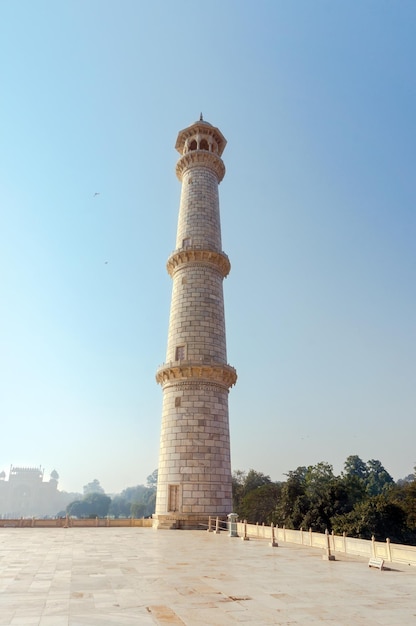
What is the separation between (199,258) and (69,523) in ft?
60.4

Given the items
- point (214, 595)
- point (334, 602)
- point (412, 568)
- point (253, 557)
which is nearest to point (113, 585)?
point (214, 595)

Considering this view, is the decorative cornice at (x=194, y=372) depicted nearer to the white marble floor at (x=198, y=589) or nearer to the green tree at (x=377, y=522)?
the white marble floor at (x=198, y=589)

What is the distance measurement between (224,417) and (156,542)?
A: 10.3 m

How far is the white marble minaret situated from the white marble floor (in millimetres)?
10507

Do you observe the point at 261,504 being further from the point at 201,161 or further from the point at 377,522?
the point at 201,161

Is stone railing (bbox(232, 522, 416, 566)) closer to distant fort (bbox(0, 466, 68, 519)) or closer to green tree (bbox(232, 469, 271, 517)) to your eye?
green tree (bbox(232, 469, 271, 517))

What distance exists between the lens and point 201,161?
33.8 m

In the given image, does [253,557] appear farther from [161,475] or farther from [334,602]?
[161,475]

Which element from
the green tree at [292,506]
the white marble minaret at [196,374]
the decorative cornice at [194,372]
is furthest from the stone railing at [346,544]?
the green tree at [292,506]

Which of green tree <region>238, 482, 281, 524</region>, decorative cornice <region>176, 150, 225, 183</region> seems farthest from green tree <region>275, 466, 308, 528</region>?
decorative cornice <region>176, 150, 225, 183</region>

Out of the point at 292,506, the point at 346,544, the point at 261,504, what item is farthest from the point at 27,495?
the point at 346,544

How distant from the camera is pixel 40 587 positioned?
9.00m

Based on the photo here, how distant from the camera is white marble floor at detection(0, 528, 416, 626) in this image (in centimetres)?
688

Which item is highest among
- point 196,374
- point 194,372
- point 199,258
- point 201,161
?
point 201,161
